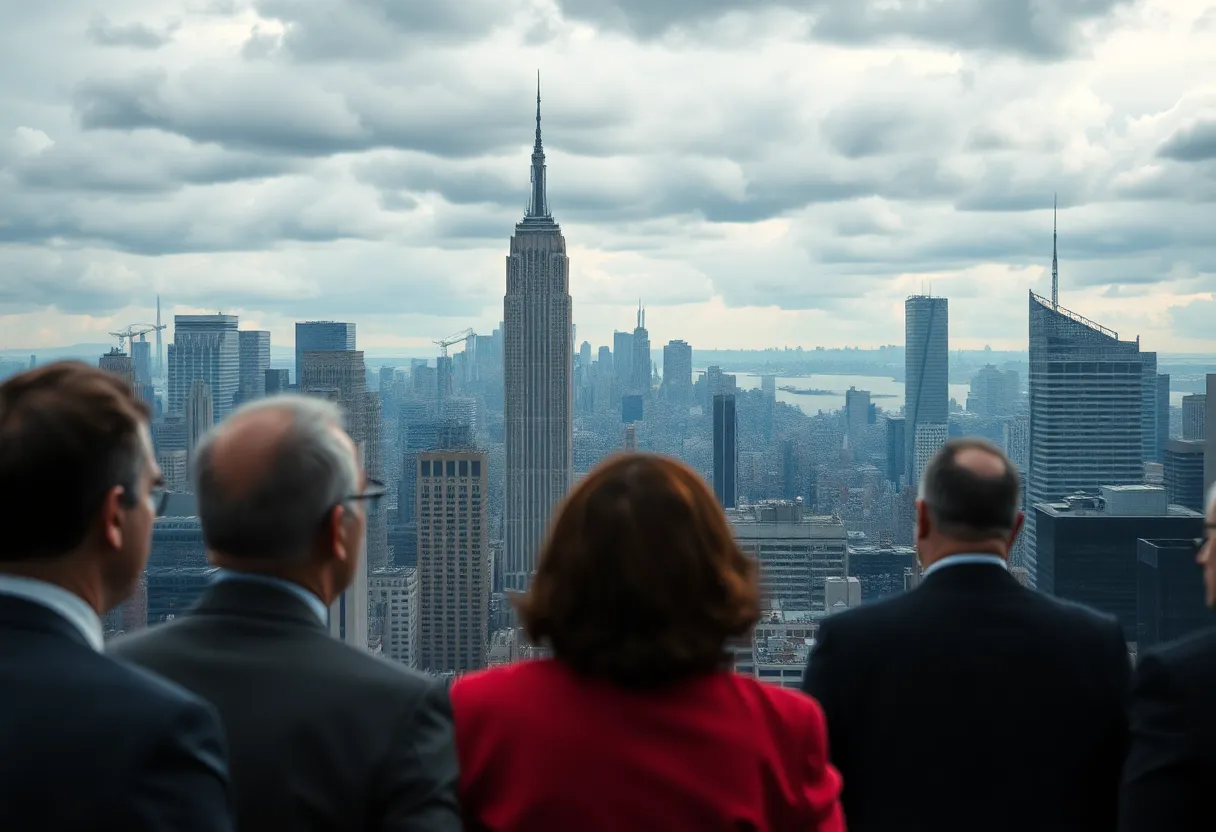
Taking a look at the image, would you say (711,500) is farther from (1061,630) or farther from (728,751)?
(1061,630)

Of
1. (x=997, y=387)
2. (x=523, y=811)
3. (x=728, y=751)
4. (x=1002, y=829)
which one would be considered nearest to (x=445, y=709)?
(x=523, y=811)

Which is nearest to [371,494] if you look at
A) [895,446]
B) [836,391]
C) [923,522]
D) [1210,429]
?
[923,522]

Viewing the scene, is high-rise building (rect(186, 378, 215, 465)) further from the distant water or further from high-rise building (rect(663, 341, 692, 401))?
high-rise building (rect(663, 341, 692, 401))

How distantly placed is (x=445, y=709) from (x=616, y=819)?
215 mm

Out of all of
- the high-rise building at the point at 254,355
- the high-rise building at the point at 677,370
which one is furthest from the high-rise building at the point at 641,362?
the high-rise building at the point at 254,355

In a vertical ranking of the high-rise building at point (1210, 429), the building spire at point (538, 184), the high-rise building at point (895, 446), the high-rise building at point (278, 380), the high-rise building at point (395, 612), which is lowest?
the high-rise building at point (395, 612)

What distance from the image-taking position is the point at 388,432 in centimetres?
5853

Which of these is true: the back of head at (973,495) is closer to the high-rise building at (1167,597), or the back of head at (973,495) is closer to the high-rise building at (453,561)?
the high-rise building at (1167,597)

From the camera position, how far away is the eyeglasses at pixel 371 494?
1499 mm

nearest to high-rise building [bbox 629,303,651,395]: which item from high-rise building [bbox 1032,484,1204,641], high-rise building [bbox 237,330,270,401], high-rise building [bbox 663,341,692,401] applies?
high-rise building [bbox 663,341,692,401]

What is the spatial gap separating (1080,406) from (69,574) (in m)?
49.4

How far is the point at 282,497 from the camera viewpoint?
1438 millimetres

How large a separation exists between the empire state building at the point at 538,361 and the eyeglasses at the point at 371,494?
63841 millimetres

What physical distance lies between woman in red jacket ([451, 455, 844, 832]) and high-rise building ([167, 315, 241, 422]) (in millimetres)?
43099
